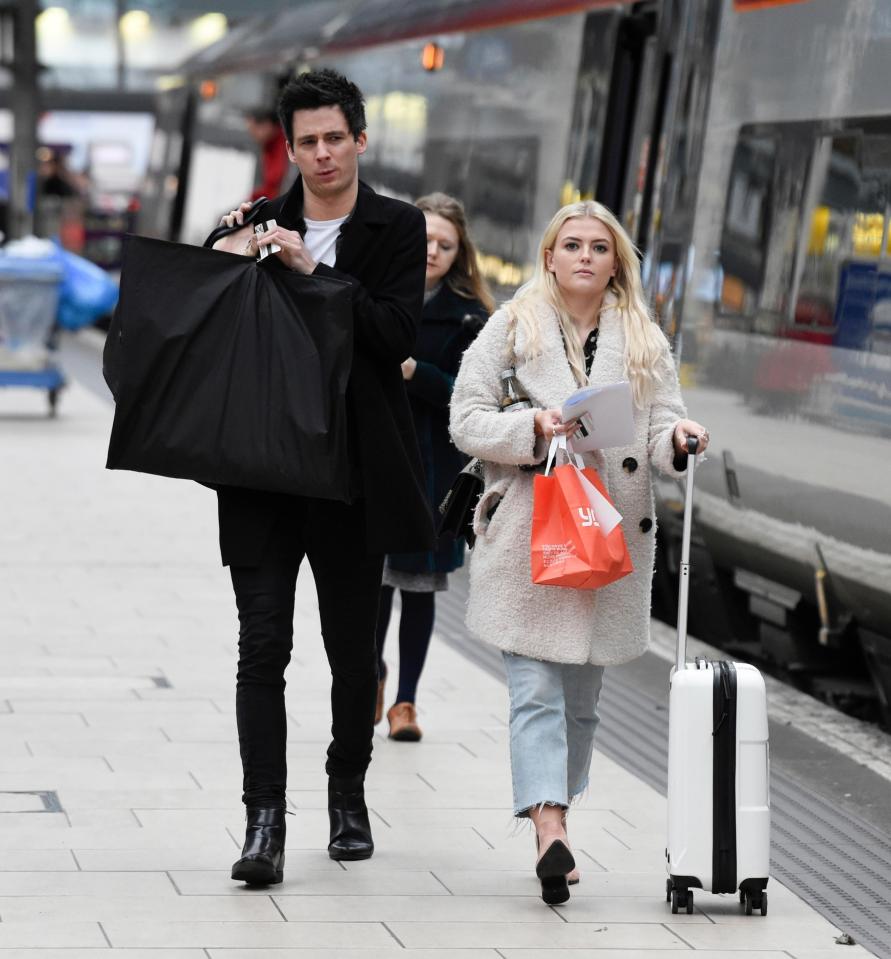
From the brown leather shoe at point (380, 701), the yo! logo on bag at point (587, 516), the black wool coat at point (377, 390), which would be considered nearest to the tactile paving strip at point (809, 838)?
the brown leather shoe at point (380, 701)

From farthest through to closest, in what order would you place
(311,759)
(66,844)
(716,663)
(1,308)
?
(1,308)
(311,759)
(66,844)
(716,663)

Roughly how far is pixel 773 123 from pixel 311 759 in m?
3.22

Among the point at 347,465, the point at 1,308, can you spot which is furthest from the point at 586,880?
the point at 1,308

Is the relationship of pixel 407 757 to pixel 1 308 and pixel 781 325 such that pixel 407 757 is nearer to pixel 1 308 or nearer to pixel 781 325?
pixel 781 325

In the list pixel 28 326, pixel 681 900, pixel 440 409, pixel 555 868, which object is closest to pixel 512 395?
pixel 555 868

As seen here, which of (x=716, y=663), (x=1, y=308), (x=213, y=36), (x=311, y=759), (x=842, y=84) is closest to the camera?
(x=716, y=663)

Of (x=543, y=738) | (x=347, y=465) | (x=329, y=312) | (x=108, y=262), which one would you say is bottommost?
(x=108, y=262)

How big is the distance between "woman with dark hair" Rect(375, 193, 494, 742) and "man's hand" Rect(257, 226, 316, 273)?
4.96 ft

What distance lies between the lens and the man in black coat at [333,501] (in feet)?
16.6

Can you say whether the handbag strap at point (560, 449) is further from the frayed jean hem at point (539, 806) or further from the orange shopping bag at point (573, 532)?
the frayed jean hem at point (539, 806)

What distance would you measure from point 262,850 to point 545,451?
1.07 meters

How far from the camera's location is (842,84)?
764cm

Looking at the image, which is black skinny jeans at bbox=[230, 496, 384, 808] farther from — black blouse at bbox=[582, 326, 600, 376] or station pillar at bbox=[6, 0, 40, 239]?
station pillar at bbox=[6, 0, 40, 239]

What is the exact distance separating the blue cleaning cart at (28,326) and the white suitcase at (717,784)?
37.8ft
